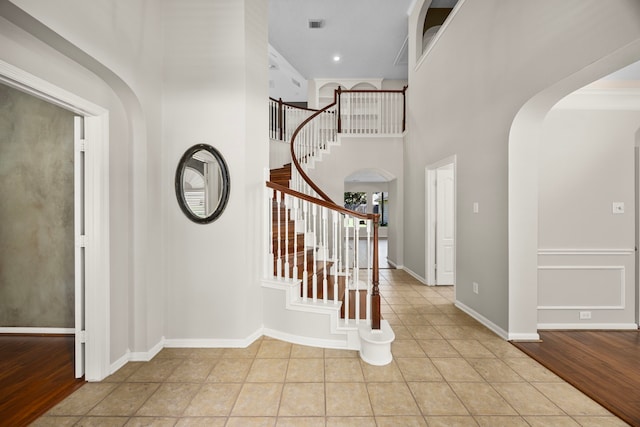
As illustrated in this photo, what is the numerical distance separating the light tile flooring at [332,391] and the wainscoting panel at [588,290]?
868 mm

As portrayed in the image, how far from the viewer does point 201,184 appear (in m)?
2.62

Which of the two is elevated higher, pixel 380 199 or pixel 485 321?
pixel 380 199

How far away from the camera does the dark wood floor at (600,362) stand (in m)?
1.89

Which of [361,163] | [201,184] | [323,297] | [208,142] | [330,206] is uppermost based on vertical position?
[361,163]

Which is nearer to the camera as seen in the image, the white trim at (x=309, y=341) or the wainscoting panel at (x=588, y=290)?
the white trim at (x=309, y=341)

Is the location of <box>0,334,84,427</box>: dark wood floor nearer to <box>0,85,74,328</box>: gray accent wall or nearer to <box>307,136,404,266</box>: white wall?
<box>0,85,74,328</box>: gray accent wall

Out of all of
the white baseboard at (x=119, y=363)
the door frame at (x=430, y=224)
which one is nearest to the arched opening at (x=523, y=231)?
the door frame at (x=430, y=224)

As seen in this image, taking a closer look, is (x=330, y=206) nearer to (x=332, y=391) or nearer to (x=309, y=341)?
(x=309, y=341)

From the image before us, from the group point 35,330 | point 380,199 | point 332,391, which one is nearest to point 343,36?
point 332,391

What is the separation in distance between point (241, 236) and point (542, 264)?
10.8 ft

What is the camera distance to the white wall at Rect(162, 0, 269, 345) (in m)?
2.63

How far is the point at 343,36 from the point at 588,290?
240 inches

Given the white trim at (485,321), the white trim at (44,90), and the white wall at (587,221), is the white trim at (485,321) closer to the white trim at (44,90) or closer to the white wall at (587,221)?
the white wall at (587,221)

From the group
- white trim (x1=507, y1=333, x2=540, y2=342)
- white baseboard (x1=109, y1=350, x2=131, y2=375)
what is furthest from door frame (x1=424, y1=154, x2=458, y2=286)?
white baseboard (x1=109, y1=350, x2=131, y2=375)
